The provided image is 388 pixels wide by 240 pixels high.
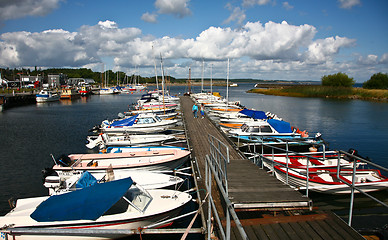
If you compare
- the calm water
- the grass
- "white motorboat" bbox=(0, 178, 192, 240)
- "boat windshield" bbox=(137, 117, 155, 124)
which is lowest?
the calm water

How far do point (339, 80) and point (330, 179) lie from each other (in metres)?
94.1

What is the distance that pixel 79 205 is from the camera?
8.20 m

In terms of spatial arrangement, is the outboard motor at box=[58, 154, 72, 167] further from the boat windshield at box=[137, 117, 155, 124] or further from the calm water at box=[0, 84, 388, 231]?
the boat windshield at box=[137, 117, 155, 124]

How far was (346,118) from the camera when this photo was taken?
41812 millimetres

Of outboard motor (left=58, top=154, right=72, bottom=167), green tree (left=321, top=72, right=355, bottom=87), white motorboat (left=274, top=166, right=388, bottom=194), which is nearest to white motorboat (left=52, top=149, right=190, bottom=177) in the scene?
outboard motor (left=58, top=154, right=72, bottom=167)

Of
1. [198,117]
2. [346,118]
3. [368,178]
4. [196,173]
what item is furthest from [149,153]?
[346,118]

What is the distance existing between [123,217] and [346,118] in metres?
44.0

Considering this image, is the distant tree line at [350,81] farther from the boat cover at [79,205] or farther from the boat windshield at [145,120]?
the boat cover at [79,205]

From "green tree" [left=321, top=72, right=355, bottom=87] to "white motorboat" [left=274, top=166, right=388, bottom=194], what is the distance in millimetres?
91204

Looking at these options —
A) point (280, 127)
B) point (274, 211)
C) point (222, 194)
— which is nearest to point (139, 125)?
point (280, 127)

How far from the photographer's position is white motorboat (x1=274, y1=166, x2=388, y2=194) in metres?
11.4

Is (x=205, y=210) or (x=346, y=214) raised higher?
(x=205, y=210)

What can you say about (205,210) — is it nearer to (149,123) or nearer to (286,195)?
(286,195)

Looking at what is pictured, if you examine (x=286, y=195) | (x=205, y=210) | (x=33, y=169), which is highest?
(x=286, y=195)
